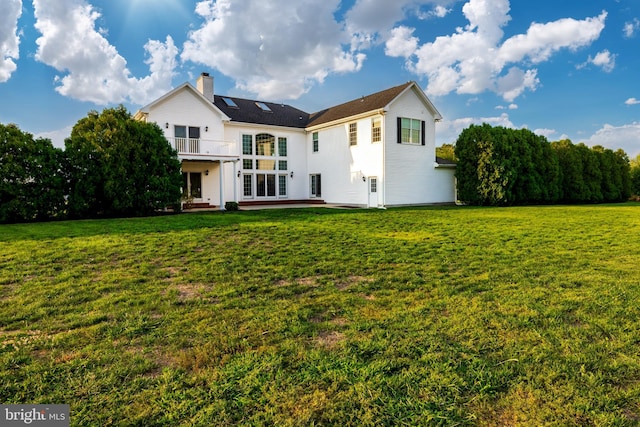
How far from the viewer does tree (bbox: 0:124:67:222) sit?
12961 millimetres

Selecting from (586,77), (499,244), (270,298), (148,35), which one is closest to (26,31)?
(148,35)

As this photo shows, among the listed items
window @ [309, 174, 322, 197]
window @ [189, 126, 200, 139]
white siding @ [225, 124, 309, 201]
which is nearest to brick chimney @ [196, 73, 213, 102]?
window @ [189, 126, 200, 139]

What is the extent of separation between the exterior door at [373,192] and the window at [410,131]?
2655 millimetres

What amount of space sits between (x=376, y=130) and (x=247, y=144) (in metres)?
8.33

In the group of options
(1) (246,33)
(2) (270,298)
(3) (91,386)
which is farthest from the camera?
(1) (246,33)

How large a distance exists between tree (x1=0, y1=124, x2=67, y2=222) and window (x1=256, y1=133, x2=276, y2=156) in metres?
11.6

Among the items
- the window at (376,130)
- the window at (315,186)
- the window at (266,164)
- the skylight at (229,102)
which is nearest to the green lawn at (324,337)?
the window at (376,130)

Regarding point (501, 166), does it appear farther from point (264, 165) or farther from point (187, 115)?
point (187, 115)

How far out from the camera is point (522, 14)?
16.8 m

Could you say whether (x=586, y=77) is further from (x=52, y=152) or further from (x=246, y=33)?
(x=52, y=152)

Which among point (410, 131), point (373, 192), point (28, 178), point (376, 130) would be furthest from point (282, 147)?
point (28, 178)

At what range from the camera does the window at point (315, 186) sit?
2495 cm

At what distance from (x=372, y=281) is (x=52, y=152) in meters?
14.3

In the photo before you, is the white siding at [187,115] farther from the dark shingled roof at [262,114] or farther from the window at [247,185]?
the window at [247,185]
